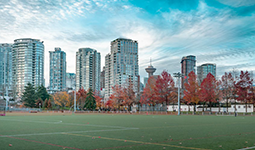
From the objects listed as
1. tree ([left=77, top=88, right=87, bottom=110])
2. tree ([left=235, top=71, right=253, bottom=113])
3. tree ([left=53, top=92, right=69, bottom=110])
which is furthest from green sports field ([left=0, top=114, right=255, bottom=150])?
tree ([left=53, top=92, right=69, bottom=110])

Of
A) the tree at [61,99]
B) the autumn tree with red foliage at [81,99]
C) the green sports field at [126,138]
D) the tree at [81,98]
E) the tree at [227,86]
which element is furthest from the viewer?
the tree at [61,99]

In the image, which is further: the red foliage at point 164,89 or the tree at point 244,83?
the red foliage at point 164,89

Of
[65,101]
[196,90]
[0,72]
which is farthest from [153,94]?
[0,72]

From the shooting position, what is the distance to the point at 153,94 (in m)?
69.1

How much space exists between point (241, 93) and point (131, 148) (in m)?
57.3

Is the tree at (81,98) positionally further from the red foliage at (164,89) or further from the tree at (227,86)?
the tree at (227,86)

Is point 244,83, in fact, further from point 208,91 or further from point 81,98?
point 81,98

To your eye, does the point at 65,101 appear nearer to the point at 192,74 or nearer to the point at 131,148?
the point at 192,74

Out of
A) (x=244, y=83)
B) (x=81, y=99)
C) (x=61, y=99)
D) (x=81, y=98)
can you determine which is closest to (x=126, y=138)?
(x=244, y=83)

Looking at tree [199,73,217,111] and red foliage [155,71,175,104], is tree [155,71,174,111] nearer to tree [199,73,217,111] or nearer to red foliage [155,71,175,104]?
red foliage [155,71,175,104]

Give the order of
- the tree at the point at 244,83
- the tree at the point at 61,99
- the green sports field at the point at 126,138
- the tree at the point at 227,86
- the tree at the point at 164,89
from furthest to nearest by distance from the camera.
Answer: the tree at the point at 61,99
the tree at the point at 164,89
the tree at the point at 227,86
the tree at the point at 244,83
the green sports field at the point at 126,138

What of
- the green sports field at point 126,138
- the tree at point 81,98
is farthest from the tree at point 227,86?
the tree at point 81,98

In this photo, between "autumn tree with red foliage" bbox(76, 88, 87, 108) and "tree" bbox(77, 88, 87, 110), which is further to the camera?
"tree" bbox(77, 88, 87, 110)

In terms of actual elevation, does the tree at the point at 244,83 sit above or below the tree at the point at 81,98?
above
